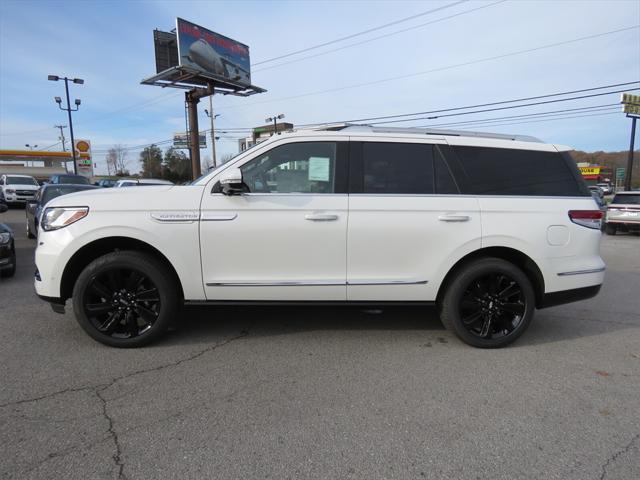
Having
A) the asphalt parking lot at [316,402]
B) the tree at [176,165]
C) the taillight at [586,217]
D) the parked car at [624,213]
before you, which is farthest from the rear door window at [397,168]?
the tree at [176,165]

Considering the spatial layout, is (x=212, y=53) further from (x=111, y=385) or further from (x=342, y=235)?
(x=111, y=385)

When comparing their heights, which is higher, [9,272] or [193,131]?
[193,131]

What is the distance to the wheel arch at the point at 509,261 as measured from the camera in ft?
13.3

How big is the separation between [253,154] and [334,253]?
119cm

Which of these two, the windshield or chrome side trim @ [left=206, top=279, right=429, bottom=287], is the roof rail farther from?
the windshield

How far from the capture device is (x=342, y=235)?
3.83m

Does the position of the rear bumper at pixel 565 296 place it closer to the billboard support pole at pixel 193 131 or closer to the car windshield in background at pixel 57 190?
the car windshield in background at pixel 57 190

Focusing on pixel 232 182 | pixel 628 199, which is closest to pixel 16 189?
pixel 232 182

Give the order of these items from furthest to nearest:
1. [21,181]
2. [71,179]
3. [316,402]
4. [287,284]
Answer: [21,181], [71,179], [287,284], [316,402]

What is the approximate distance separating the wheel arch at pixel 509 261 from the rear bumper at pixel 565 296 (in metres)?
0.05

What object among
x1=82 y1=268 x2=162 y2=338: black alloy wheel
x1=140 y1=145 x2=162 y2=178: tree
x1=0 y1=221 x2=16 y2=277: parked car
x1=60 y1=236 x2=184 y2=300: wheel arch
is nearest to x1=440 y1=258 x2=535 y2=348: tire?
x1=60 y1=236 x2=184 y2=300: wheel arch

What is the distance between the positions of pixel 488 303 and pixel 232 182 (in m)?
2.67

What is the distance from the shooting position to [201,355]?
381 cm

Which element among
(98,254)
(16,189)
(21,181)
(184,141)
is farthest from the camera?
(184,141)
